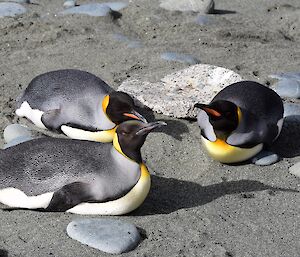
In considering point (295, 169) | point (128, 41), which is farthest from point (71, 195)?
point (128, 41)

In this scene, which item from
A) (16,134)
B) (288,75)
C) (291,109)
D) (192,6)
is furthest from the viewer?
(192,6)

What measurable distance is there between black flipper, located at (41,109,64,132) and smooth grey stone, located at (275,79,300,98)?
5.16 feet

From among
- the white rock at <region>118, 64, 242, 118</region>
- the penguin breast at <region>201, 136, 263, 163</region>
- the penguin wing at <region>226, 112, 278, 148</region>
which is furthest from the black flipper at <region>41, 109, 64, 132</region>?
the penguin wing at <region>226, 112, 278, 148</region>

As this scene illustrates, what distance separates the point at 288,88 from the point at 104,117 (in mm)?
1449

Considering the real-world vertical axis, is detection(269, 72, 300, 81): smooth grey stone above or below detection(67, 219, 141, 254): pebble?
below

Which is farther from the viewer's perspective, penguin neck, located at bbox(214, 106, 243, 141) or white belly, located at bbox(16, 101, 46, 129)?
white belly, located at bbox(16, 101, 46, 129)

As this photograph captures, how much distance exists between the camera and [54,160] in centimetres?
389

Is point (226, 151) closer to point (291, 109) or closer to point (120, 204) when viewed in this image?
point (291, 109)

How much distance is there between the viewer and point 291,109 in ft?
17.2

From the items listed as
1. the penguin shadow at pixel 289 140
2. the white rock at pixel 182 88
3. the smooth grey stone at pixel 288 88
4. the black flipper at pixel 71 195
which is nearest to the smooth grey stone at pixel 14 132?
the white rock at pixel 182 88

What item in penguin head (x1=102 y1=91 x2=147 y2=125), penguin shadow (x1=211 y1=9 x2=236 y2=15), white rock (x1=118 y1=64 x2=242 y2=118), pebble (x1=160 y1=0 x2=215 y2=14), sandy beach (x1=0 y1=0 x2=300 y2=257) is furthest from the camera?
penguin shadow (x1=211 y1=9 x2=236 y2=15)

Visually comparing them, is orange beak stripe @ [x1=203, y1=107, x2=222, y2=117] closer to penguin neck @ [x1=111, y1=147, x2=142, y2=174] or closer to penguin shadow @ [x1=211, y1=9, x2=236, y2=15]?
penguin neck @ [x1=111, y1=147, x2=142, y2=174]

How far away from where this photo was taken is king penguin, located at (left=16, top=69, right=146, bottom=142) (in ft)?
15.7

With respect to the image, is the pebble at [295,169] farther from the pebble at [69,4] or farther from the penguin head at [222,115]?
the pebble at [69,4]
